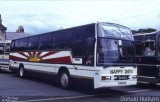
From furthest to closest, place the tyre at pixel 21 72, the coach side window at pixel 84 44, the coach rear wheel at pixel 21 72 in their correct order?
1. the coach rear wheel at pixel 21 72
2. the tyre at pixel 21 72
3. the coach side window at pixel 84 44

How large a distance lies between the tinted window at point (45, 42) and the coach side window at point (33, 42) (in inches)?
28.5

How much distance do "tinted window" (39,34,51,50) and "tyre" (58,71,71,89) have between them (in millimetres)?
2555

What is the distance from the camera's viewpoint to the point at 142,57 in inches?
679

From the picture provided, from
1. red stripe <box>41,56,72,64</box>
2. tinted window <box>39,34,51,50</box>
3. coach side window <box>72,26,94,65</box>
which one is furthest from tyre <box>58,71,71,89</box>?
tinted window <box>39,34,51,50</box>

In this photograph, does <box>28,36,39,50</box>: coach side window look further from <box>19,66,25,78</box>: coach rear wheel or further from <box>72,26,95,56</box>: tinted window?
<box>72,26,95,56</box>: tinted window

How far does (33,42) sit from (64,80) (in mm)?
5660

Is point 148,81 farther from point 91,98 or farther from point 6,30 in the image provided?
point 6,30

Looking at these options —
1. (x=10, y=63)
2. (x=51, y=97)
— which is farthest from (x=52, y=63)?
(x=10, y=63)

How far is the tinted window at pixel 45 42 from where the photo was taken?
1875 cm

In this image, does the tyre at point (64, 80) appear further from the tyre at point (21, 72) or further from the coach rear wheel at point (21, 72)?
the coach rear wheel at point (21, 72)

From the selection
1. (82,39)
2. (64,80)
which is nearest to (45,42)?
(64,80)

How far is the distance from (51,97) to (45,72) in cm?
548

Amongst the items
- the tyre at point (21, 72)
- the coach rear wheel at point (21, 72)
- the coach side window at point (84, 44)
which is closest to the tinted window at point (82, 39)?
the coach side window at point (84, 44)

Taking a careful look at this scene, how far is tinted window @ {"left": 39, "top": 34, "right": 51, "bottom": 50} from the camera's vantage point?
18753 millimetres
